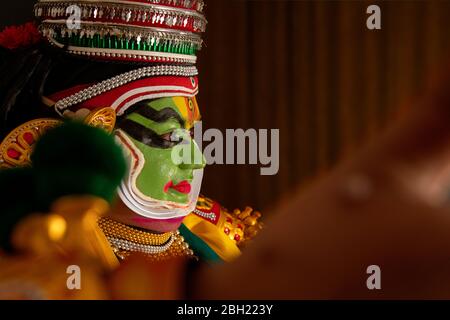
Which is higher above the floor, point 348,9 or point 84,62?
point 348,9

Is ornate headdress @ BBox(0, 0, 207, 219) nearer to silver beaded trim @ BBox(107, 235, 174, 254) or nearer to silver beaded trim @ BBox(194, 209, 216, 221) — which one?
silver beaded trim @ BBox(107, 235, 174, 254)

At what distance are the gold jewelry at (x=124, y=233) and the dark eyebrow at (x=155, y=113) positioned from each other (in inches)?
6.0

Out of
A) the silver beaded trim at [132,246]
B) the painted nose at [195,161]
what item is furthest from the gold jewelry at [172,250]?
the painted nose at [195,161]

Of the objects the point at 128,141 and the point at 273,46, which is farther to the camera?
the point at 273,46

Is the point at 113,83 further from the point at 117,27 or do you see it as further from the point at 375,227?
the point at 375,227

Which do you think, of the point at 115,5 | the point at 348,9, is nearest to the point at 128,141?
the point at 115,5

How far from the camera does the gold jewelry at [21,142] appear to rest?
88 centimetres

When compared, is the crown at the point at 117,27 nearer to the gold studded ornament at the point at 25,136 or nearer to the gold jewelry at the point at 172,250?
the gold studded ornament at the point at 25,136

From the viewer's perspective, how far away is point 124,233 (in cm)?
97

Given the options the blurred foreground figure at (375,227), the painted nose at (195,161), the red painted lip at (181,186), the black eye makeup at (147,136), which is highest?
the black eye makeup at (147,136)

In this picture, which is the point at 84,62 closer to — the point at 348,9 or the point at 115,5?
the point at 115,5

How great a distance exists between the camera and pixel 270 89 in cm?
122
